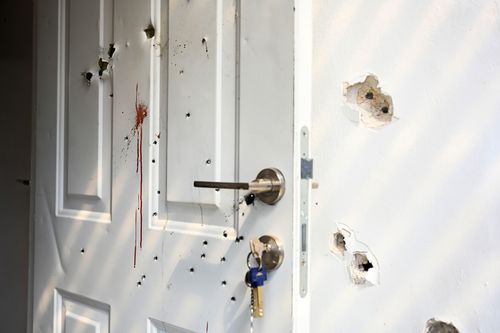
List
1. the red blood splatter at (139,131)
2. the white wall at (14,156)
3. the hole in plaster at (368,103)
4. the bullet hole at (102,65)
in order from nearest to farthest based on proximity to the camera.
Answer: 1. the hole in plaster at (368,103)
2. the red blood splatter at (139,131)
3. the bullet hole at (102,65)
4. the white wall at (14,156)

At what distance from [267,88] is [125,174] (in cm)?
45

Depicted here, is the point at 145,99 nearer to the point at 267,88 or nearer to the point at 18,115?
the point at 267,88

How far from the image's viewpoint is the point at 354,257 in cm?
89

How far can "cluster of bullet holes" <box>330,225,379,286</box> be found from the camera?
865 millimetres

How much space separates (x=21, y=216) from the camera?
5.64 ft

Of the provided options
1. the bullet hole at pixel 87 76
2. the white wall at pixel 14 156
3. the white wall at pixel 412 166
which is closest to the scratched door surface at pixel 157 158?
the bullet hole at pixel 87 76

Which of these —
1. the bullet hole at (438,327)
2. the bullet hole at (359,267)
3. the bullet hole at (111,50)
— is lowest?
the bullet hole at (438,327)

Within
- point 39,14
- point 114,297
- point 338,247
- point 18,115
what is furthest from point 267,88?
point 18,115

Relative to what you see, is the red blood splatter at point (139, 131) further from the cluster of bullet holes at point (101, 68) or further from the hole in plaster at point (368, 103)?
the hole in plaster at point (368, 103)

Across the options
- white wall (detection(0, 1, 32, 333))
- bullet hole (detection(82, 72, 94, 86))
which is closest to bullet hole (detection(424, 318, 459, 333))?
bullet hole (detection(82, 72, 94, 86))

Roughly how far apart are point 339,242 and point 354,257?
0.14ft

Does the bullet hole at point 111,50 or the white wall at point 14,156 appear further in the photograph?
the white wall at point 14,156

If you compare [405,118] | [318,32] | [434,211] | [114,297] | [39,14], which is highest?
[39,14]

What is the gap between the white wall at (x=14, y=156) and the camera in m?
1.70
